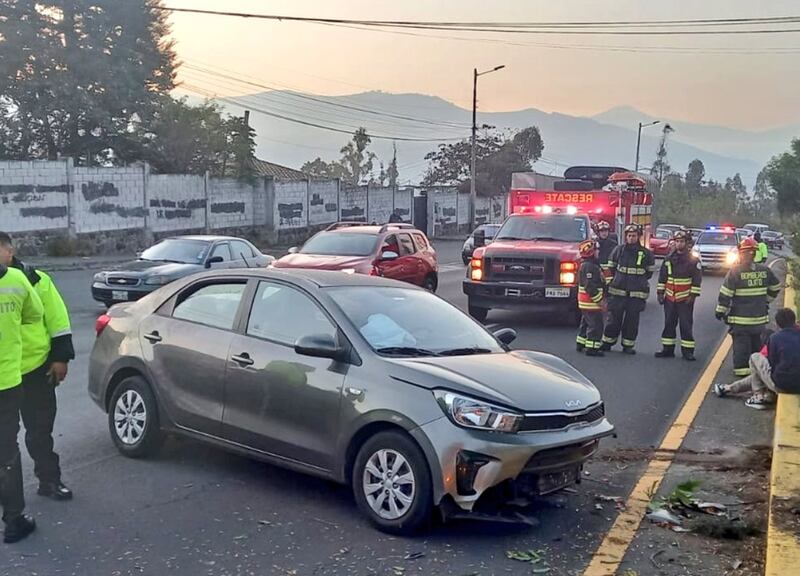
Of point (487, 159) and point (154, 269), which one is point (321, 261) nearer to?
point (154, 269)

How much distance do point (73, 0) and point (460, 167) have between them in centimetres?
4394

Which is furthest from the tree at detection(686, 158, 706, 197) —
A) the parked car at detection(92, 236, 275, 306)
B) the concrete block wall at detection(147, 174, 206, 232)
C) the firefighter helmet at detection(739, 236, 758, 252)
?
the firefighter helmet at detection(739, 236, 758, 252)

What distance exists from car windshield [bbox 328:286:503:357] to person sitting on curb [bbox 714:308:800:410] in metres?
3.04

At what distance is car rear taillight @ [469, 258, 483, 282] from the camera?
15141 mm

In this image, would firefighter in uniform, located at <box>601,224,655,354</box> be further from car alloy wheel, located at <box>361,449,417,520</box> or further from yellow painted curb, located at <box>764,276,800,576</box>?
car alloy wheel, located at <box>361,449,417,520</box>

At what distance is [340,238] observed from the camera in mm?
16469

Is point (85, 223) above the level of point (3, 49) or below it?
below

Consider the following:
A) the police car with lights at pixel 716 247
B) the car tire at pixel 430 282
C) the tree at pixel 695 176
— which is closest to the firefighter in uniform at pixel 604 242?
the car tire at pixel 430 282

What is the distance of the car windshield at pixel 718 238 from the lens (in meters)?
30.4

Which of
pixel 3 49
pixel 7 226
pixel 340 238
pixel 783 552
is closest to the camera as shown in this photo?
pixel 783 552

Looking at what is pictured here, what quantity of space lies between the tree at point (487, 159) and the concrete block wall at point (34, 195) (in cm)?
4340

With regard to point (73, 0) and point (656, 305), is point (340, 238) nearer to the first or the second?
point (656, 305)

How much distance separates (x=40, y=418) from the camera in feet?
18.8

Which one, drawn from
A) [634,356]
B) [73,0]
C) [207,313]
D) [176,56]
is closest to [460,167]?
[176,56]
